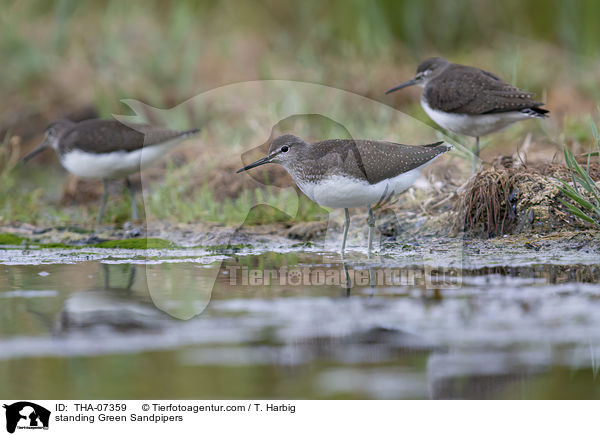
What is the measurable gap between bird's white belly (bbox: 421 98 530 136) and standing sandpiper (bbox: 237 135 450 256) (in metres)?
1.35

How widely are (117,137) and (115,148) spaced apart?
12 centimetres

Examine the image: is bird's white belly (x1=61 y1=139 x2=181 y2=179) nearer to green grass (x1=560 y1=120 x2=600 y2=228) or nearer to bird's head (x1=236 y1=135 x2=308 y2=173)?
bird's head (x1=236 y1=135 x2=308 y2=173)

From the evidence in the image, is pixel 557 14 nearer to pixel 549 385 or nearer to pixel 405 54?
pixel 405 54

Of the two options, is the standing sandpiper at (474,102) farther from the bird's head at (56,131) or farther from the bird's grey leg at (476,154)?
the bird's head at (56,131)

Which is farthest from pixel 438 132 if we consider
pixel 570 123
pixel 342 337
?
pixel 342 337

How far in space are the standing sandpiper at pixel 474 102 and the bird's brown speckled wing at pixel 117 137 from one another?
8.66ft

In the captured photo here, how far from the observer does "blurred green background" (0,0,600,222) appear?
12562 mm

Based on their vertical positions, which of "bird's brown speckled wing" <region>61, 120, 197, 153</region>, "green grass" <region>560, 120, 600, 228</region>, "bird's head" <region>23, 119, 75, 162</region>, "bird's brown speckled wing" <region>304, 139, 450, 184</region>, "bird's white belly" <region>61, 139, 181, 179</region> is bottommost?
"green grass" <region>560, 120, 600, 228</region>

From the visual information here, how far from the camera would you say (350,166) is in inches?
273

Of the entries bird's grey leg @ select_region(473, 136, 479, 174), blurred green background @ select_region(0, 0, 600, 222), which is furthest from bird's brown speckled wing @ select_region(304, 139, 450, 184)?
blurred green background @ select_region(0, 0, 600, 222)

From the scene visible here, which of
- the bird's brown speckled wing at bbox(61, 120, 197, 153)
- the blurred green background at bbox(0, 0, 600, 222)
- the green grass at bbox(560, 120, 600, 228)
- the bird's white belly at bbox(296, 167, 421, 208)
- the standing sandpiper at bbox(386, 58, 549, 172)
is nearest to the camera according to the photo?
the green grass at bbox(560, 120, 600, 228)

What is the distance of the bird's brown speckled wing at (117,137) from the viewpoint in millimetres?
9234

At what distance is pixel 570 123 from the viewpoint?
989 cm
